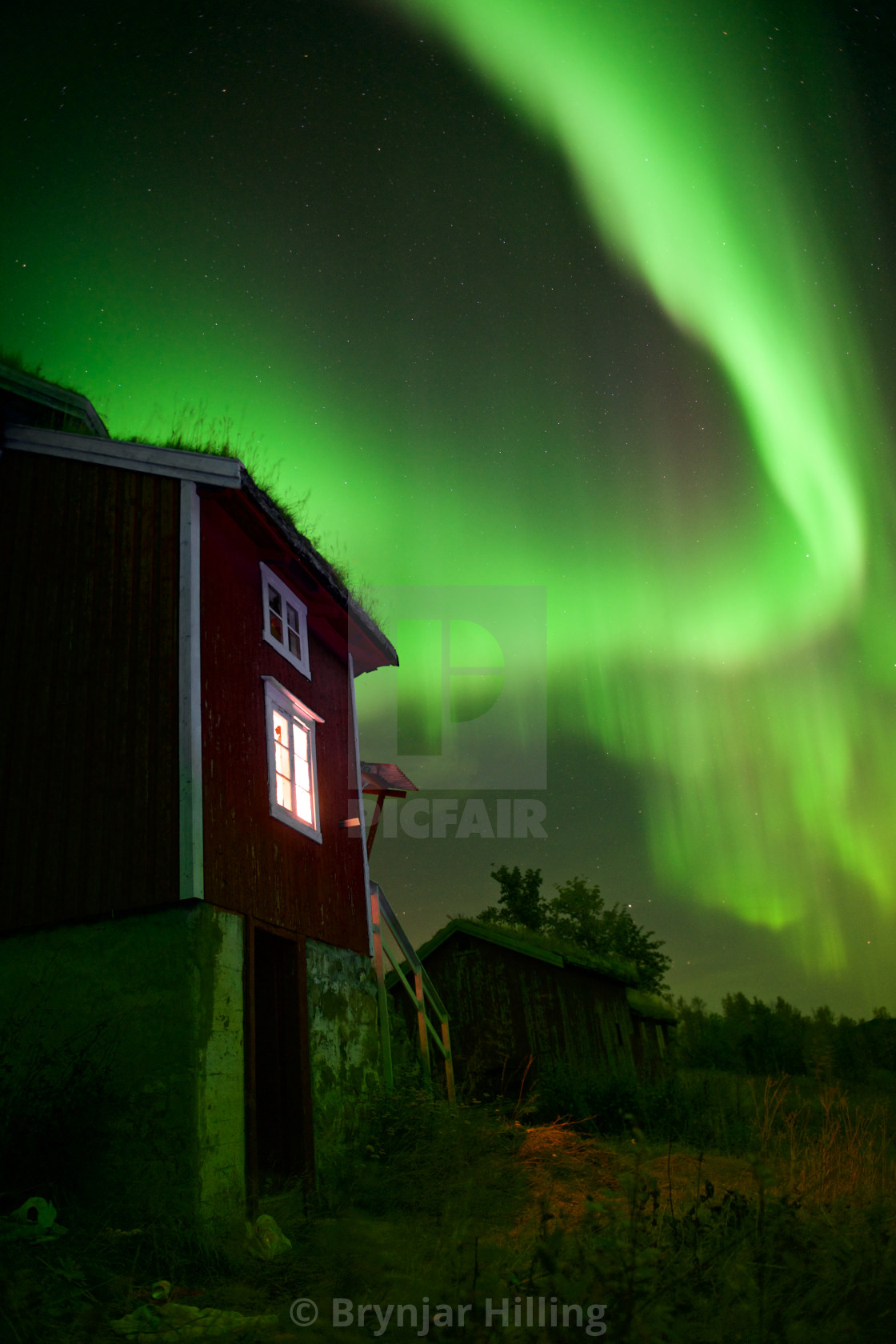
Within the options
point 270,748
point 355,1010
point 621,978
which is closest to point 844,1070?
point 621,978

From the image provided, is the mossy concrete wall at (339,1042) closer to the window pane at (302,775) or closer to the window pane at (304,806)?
the window pane at (304,806)

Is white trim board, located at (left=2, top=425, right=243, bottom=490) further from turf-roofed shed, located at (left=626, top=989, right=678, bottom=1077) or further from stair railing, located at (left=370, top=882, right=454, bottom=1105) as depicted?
turf-roofed shed, located at (left=626, top=989, right=678, bottom=1077)

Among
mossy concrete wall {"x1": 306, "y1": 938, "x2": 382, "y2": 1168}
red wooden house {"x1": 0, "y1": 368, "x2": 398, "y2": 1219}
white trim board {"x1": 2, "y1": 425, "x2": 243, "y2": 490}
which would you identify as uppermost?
white trim board {"x1": 2, "y1": 425, "x2": 243, "y2": 490}

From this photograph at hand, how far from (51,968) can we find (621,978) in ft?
51.6

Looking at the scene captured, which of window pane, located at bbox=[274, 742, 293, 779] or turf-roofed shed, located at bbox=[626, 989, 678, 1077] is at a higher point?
window pane, located at bbox=[274, 742, 293, 779]

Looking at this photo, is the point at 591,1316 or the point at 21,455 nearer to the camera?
the point at 591,1316

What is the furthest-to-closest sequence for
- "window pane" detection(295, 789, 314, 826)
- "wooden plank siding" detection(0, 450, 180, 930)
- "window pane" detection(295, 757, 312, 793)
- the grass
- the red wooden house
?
"window pane" detection(295, 757, 312, 793) < "window pane" detection(295, 789, 314, 826) < "wooden plank siding" detection(0, 450, 180, 930) < the red wooden house < the grass

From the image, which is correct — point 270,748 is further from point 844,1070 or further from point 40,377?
point 844,1070

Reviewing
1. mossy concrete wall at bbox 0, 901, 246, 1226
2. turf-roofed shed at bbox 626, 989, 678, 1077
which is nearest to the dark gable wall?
mossy concrete wall at bbox 0, 901, 246, 1226

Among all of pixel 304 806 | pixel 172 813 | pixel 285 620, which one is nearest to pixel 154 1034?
pixel 172 813

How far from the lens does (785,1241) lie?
271 inches

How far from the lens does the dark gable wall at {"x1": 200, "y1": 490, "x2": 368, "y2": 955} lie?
31.2 ft

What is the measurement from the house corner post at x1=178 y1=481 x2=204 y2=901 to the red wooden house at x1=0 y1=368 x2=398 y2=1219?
2cm

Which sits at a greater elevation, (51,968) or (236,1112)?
(51,968)
